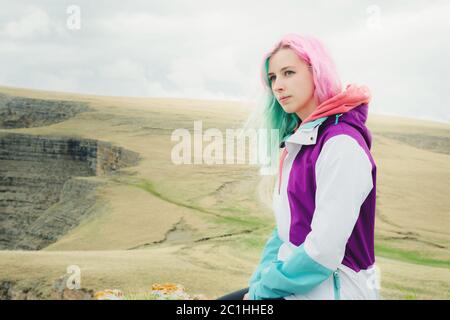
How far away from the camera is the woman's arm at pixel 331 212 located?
2295mm

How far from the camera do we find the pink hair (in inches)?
103

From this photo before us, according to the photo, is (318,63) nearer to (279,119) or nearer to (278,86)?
(278,86)

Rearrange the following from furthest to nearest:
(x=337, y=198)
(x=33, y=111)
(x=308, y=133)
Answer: (x=33, y=111) < (x=308, y=133) < (x=337, y=198)

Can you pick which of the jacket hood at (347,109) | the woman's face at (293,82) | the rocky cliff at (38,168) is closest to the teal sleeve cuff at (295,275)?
the jacket hood at (347,109)

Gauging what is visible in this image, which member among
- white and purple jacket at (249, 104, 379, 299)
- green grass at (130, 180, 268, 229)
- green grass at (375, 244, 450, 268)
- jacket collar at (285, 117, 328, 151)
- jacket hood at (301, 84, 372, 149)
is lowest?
green grass at (375, 244, 450, 268)

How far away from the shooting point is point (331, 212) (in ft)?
7.54

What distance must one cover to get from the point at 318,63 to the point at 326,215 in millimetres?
738

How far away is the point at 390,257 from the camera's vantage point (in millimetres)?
11867

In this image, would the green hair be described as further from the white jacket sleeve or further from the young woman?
the white jacket sleeve

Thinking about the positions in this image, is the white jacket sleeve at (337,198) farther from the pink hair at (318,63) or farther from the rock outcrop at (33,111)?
the rock outcrop at (33,111)

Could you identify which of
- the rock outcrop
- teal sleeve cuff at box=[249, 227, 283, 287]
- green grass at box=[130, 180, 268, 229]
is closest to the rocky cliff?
green grass at box=[130, 180, 268, 229]

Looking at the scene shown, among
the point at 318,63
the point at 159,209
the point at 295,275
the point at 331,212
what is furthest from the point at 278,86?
the point at 159,209

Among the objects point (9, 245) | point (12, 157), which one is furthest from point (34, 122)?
point (9, 245)
